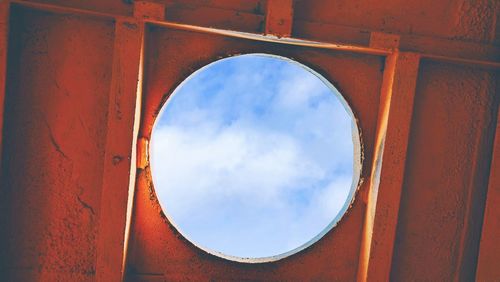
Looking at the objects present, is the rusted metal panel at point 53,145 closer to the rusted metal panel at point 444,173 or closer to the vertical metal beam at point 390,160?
the vertical metal beam at point 390,160

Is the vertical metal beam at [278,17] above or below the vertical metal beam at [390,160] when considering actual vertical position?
above

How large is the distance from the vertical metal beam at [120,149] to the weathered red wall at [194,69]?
0.06 ft

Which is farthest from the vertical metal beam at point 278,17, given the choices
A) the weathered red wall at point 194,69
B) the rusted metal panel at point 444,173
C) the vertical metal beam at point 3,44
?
the vertical metal beam at point 3,44

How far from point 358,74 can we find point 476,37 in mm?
936

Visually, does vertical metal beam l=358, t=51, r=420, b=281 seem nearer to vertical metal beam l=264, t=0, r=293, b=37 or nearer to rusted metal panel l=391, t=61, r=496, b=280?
rusted metal panel l=391, t=61, r=496, b=280

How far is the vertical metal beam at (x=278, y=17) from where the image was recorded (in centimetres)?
296

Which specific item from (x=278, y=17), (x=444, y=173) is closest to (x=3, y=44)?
(x=278, y=17)

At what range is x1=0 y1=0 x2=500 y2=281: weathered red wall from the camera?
9.82 ft

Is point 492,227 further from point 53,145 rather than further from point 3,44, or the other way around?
point 3,44

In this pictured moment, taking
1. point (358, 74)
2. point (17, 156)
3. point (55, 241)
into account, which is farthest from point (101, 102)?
point (358, 74)

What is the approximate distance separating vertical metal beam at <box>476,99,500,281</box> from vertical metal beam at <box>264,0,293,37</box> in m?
1.82

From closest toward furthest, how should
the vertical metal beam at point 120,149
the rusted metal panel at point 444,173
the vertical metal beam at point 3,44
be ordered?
the vertical metal beam at point 3,44 → the vertical metal beam at point 120,149 → the rusted metal panel at point 444,173

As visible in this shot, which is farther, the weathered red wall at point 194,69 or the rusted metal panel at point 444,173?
the rusted metal panel at point 444,173

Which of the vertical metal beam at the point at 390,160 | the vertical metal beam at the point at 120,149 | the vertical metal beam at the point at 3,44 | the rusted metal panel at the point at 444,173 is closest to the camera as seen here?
the vertical metal beam at the point at 3,44
